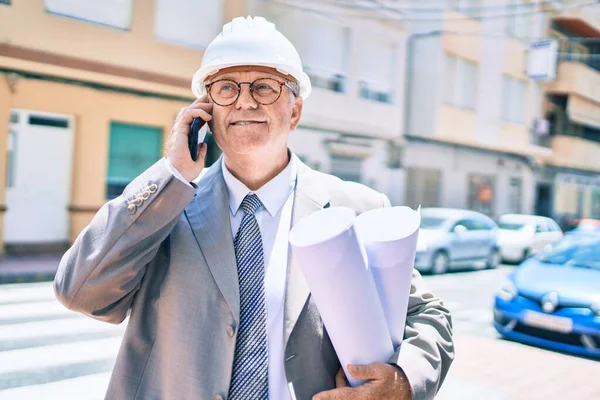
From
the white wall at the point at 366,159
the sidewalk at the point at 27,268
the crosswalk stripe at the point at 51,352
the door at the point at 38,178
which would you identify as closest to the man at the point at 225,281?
the crosswalk stripe at the point at 51,352

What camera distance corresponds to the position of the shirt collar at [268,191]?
1865 mm

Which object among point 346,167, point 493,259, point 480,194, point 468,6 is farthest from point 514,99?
point 493,259

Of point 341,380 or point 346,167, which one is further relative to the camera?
point 346,167

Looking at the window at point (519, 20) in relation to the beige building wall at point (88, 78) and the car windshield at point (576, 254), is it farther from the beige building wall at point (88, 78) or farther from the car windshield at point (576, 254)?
the car windshield at point (576, 254)

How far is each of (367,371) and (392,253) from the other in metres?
0.29

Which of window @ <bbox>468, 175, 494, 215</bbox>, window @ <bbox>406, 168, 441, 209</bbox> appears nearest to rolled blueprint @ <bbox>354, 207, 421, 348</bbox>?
window @ <bbox>406, 168, 441, 209</bbox>

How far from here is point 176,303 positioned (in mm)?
1622

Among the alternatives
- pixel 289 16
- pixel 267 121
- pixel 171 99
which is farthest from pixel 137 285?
pixel 289 16

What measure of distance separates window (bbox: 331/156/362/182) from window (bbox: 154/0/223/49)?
560 centimetres

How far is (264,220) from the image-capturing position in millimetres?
1846

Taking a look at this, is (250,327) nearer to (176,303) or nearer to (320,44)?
(176,303)

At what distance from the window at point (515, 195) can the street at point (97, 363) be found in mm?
21014

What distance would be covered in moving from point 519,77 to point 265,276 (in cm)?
2581

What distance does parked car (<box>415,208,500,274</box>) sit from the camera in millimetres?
12984
